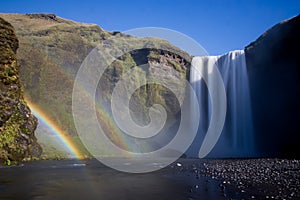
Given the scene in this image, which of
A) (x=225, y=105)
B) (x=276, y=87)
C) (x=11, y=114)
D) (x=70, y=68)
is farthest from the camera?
(x=70, y=68)

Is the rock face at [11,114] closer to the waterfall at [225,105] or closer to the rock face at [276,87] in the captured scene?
A: the waterfall at [225,105]

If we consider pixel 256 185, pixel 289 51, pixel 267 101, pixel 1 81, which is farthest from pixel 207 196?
pixel 267 101

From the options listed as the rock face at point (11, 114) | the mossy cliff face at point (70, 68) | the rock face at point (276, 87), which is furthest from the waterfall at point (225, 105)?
the rock face at point (11, 114)

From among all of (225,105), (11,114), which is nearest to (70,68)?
(11,114)

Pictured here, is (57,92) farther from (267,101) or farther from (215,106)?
(267,101)

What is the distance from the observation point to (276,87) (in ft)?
143

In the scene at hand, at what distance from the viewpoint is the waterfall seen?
5133 centimetres

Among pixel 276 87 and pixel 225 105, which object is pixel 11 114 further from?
pixel 276 87

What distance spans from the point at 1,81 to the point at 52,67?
1417 inches

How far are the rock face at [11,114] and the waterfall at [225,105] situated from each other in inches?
1364

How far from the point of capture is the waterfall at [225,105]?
51.3m

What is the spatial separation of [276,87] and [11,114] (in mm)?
39075

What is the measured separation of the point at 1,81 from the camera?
1357 inches

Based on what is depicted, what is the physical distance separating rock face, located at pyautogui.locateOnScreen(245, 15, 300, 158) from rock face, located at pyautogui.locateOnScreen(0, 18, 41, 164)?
118 ft
